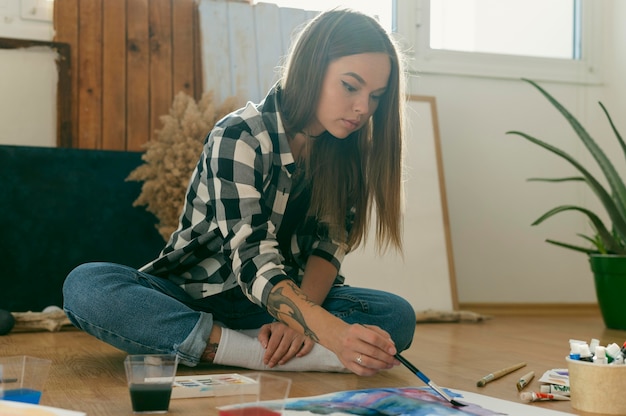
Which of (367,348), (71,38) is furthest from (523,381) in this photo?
A: (71,38)

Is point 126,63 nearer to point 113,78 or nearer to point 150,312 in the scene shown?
point 113,78

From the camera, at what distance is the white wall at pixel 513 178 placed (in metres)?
3.30

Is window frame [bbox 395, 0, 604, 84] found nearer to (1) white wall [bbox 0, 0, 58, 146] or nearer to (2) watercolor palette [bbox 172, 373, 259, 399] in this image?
(1) white wall [bbox 0, 0, 58, 146]

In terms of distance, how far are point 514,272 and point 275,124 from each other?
2.03 meters

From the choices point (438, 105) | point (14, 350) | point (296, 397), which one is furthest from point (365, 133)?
point (438, 105)

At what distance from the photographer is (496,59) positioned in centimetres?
339

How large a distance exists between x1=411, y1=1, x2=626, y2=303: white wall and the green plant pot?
604mm

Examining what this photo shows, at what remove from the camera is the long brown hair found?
5.08ft

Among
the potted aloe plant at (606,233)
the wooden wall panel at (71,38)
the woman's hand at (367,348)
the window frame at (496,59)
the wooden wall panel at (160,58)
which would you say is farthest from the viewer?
the window frame at (496,59)

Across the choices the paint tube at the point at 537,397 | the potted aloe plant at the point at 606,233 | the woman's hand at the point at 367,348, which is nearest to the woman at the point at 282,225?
the woman's hand at the point at 367,348

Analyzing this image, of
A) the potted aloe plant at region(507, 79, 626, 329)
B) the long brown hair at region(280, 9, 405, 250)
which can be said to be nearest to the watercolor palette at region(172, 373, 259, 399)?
→ the long brown hair at region(280, 9, 405, 250)

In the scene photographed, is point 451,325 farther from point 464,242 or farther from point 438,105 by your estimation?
point 438,105

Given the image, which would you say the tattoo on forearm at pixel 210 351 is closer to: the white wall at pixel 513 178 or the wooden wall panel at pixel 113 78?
the wooden wall panel at pixel 113 78

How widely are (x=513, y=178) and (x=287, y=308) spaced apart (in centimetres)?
223
